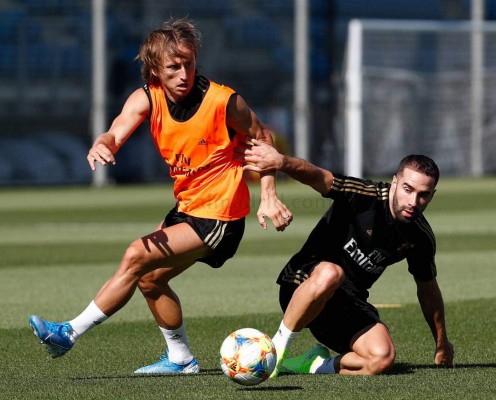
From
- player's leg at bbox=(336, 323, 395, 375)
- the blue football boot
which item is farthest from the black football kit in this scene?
the blue football boot

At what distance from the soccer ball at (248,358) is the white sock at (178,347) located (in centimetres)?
70

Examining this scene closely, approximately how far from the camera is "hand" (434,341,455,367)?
730 cm

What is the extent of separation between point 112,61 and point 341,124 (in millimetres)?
7040

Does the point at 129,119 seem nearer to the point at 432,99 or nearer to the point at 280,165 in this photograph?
the point at 280,165

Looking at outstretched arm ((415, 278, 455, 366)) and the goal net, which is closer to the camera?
outstretched arm ((415, 278, 455, 366))

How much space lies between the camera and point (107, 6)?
3556 cm

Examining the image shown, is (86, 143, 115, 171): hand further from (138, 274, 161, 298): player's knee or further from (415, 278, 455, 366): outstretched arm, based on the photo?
(415, 278, 455, 366): outstretched arm

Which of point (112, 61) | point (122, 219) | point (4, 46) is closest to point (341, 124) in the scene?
point (112, 61)

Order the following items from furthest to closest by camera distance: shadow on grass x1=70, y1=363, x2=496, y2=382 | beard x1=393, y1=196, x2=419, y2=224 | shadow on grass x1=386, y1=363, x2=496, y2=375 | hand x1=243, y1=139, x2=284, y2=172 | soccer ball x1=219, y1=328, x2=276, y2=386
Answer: shadow on grass x1=386, y1=363, x2=496, y2=375, beard x1=393, y1=196, x2=419, y2=224, hand x1=243, y1=139, x2=284, y2=172, shadow on grass x1=70, y1=363, x2=496, y2=382, soccer ball x1=219, y1=328, x2=276, y2=386

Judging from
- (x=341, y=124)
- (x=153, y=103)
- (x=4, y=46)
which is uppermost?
(x=153, y=103)

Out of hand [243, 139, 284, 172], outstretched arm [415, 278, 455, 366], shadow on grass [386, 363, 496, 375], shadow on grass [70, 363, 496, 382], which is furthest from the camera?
outstretched arm [415, 278, 455, 366]

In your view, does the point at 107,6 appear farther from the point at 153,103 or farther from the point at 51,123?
the point at 153,103

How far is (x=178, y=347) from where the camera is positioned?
740cm

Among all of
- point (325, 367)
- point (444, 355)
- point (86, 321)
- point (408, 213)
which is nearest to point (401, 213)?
point (408, 213)
